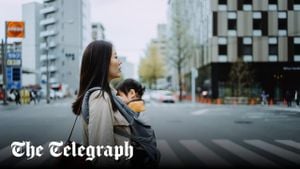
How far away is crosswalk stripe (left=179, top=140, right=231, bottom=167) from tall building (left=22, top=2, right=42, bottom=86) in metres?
2.69

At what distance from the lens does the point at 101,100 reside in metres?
→ 1.81

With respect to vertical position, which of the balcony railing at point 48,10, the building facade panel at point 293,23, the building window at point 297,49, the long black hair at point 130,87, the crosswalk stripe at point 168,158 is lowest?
the crosswalk stripe at point 168,158

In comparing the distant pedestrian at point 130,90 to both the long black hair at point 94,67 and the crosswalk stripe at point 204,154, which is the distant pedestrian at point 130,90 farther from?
the crosswalk stripe at point 204,154

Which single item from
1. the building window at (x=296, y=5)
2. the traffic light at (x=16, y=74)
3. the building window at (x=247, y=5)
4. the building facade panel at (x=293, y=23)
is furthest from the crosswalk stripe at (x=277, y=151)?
the traffic light at (x=16, y=74)

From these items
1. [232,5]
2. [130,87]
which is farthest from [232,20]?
[130,87]

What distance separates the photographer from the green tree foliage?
4231cm

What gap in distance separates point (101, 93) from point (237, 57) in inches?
806

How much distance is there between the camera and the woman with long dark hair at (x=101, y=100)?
180 centimetres

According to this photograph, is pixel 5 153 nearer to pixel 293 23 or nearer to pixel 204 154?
pixel 204 154

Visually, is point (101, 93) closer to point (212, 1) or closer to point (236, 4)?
point (212, 1)

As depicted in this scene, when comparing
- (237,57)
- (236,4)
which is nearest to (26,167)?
(236,4)

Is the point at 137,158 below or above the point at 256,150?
above

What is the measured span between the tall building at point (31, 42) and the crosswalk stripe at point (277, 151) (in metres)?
3.57

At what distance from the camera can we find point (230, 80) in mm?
26312
